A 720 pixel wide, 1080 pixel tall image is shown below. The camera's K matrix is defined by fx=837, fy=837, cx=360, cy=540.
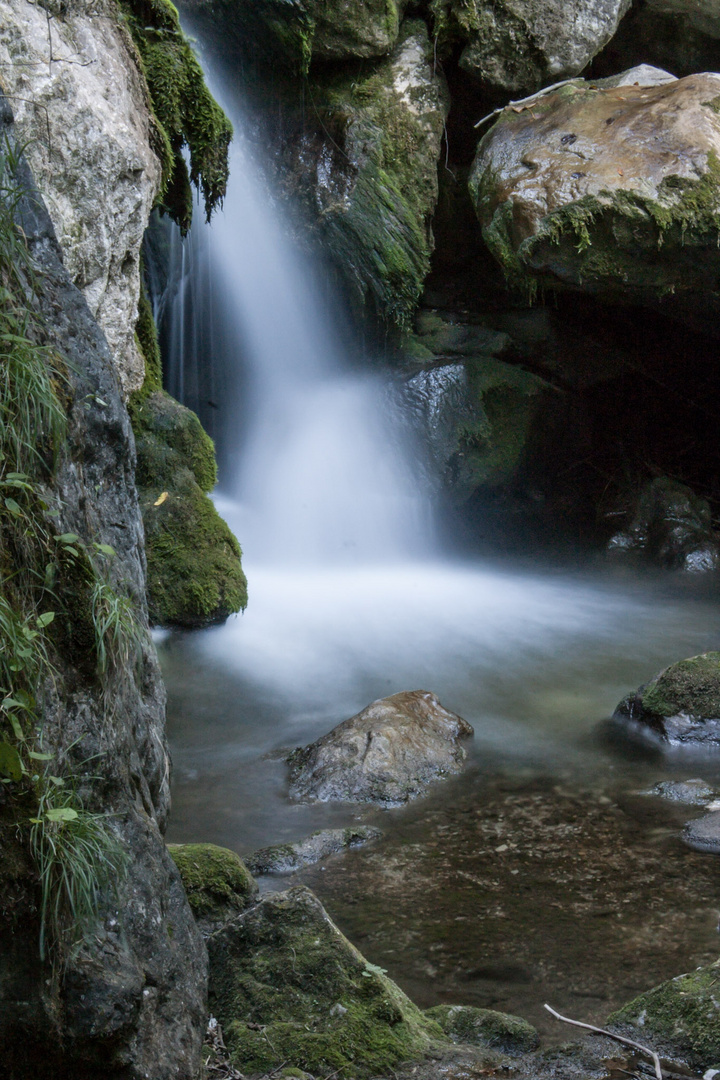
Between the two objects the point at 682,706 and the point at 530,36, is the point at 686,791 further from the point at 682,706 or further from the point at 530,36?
the point at 530,36

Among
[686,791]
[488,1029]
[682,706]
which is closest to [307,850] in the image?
[488,1029]

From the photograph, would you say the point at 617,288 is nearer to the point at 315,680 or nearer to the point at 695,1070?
the point at 315,680

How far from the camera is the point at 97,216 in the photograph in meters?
4.68

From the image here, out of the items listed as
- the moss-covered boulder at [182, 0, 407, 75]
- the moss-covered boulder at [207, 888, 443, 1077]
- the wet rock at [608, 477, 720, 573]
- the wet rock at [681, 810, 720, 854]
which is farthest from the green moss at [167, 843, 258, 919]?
the wet rock at [608, 477, 720, 573]

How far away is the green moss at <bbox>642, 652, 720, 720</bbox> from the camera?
16.9ft

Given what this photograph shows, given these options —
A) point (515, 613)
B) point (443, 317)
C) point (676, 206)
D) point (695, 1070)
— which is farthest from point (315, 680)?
point (443, 317)

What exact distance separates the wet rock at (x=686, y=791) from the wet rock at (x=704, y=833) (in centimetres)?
24

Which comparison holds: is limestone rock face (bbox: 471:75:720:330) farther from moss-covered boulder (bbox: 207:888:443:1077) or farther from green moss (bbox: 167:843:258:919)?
moss-covered boulder (bbox: 207:888:443:1077)

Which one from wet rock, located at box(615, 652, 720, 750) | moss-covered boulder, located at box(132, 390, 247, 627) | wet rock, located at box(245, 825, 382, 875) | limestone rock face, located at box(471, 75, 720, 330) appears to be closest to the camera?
wet rock, located at box(245, 825, 382, 875)

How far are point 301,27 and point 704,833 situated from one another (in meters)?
7.60

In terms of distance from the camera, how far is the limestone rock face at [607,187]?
7.03m

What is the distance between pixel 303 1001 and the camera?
2.17 metres

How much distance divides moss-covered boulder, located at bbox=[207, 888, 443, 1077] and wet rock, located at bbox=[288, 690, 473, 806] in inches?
76.0

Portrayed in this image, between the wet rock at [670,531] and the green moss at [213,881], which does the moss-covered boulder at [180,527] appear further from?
the wet rock at [670,531]
